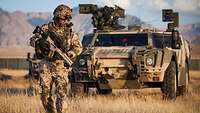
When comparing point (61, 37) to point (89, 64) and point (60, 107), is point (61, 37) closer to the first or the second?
point (60, 107)

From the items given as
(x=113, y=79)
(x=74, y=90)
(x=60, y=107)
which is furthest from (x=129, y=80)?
(x=60, y=107)

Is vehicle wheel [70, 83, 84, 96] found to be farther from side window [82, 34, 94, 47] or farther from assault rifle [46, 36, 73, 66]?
assault rifle [46, 36, 73, 66]

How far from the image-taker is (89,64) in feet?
38.9

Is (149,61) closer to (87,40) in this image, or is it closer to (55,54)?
(87,40)

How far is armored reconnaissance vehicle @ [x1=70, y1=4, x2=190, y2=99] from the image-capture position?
1181cm

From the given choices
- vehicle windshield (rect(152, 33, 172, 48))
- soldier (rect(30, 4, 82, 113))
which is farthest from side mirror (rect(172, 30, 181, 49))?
soldier (rect(30, 4, 82, 113))

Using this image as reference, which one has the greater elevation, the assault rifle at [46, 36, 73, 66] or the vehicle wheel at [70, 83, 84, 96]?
the assault rifle at [46, 36, 73, 66]

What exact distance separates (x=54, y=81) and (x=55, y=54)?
380mm

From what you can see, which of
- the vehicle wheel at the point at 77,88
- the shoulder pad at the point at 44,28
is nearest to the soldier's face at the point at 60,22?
the shoulder pad at the point at 44,28

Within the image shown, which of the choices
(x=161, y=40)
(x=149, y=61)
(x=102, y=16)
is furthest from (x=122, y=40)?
(x=102, y=16)

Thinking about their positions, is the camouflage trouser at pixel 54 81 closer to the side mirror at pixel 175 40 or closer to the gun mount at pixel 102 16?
the side mirror at pixel 175 40

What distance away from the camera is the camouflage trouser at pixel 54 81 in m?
7.23

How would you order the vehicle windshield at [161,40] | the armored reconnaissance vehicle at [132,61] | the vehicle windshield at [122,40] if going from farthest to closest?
the vehicle windshield at [122,40]
the vehicle windshield at [161,40]
the armored reconnaissance vehicle at [132,61]

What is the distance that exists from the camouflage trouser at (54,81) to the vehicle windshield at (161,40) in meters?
5.89
